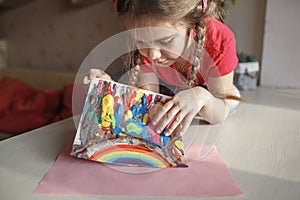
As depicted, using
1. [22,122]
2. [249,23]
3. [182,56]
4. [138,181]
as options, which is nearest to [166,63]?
[182,56]

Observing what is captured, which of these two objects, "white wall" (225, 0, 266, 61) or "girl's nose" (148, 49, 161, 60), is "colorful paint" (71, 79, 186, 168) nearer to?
"girl's nose" (148, 49, 161, 60)

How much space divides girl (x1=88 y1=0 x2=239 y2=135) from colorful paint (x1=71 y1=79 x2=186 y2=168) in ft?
0.08

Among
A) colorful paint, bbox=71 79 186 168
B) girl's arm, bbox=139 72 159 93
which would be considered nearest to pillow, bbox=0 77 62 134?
girl's arm, bbox=139 72 159 93

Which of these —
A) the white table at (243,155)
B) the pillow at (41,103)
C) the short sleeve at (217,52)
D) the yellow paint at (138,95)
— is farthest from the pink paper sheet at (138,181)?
the pillow at (41,103)

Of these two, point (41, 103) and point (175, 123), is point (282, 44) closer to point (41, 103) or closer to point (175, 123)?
point (175, 123)

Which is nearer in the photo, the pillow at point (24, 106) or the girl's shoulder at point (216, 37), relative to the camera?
the girl's shoulder at point (216, 37)

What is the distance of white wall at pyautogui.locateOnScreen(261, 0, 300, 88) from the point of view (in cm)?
101

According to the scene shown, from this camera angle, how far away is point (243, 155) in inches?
21.2

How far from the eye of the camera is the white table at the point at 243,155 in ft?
1.37

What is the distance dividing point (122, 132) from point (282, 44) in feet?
2.38

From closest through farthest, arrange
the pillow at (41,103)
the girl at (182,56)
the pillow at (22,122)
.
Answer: the girl at (182,56), the pillow at (22,122), the pillow at (41,103)

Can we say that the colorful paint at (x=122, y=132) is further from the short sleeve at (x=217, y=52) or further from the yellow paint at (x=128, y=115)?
the short sleeve at (x=217, y=52)

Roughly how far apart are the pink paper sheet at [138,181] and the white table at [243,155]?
0.02 m

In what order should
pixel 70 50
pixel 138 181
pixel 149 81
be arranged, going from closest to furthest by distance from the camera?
pixel 138 181 < pixel 149 81 < pixel 70 50
